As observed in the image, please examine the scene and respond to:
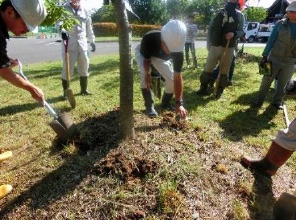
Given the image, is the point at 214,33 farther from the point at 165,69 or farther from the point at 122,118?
the point at 122,118

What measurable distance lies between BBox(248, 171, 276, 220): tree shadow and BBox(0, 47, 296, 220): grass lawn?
0.03 feet

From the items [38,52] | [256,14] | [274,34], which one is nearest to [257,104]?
[274,34]

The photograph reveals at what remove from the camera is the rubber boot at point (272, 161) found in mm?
3174

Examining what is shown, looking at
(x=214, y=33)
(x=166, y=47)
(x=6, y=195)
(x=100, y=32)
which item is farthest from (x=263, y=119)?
(x=100, y=32)

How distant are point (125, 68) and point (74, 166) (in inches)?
45.7

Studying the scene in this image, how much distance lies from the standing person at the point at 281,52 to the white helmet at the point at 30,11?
12.9 ft

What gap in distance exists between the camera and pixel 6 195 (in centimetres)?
288

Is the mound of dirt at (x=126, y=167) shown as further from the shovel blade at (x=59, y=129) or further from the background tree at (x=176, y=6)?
the background tree at (x=176, y=6)

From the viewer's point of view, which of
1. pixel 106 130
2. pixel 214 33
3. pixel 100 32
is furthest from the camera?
pixel 100 32

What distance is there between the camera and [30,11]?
2.36 meters

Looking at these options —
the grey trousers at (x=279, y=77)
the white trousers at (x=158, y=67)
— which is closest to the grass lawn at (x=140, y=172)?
the white trousers at (x=158, y=67)

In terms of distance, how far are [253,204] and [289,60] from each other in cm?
327

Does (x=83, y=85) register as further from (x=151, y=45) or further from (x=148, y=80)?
(x=151, y=45)

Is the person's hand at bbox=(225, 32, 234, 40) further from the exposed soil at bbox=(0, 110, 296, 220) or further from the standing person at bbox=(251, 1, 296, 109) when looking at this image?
the exposed soil at bbox=(0, 110, 296, 220)
